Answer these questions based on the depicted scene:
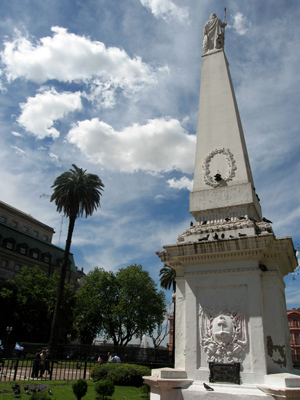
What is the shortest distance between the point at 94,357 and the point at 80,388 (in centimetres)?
2126

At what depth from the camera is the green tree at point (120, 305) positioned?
40938 mm

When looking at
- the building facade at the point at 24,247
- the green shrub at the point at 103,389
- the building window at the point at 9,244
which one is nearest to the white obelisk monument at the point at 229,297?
the green shrub at the point at 103,389

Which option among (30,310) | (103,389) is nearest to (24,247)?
(30,310)

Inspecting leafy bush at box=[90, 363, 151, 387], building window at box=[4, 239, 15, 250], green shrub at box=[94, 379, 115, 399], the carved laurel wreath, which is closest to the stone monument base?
the carved laurel wreath

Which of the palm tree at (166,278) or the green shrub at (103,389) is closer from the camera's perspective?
the green shrub at (103,389)

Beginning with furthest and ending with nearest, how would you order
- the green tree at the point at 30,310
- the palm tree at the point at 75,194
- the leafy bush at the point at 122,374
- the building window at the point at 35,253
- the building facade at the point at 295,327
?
the building facade at the point at 295,327, the building window at the point at 35,253, the green tree at the point at 30,310, the palm tree at the point at 75,194, the leafy bush at the point at 122,374

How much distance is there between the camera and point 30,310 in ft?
139

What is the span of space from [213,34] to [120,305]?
35469 millimetres

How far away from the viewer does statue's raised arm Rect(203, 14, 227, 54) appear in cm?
1116

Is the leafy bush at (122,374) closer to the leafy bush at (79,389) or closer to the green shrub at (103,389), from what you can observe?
the green shrub at (103,389)

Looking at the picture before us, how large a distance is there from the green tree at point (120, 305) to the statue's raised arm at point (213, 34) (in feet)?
115

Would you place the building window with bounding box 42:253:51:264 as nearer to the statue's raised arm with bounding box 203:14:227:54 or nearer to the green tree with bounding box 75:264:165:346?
the green tree with bounding box 75:264:165:346

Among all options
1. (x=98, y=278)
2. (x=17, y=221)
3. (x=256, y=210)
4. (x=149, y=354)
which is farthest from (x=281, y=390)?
(x=17, y=221)

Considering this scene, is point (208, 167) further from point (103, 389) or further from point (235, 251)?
point (103, 389)
